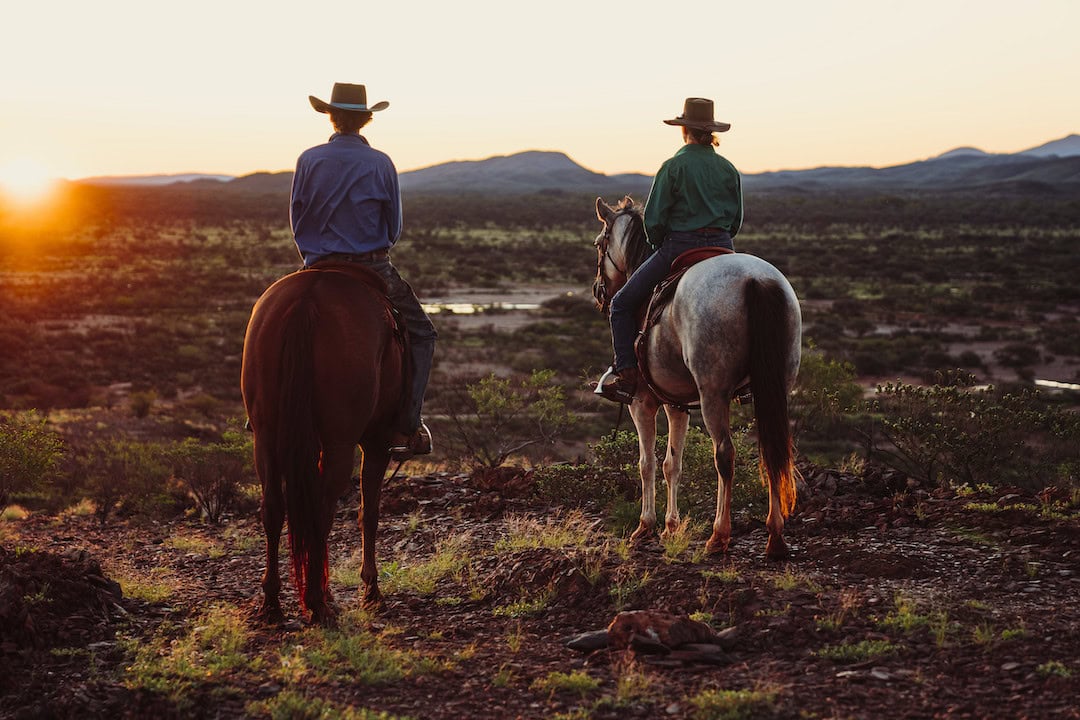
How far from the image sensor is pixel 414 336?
6211mm

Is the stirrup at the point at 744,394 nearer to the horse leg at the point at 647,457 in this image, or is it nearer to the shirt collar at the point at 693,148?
the horse leg at the point at 647,457

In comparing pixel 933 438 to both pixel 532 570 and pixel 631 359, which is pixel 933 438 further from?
pixel 532 570

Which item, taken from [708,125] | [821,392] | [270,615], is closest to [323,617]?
[270,615]

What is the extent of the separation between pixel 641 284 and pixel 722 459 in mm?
1407

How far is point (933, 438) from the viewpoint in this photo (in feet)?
32.4

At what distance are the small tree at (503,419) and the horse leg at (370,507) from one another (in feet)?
14.2

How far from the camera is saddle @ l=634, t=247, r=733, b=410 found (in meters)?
6.87

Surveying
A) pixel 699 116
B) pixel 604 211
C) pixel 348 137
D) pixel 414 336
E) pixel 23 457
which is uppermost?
pixel 699 116

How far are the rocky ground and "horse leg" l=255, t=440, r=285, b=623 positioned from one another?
120 mm

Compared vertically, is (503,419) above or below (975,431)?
below

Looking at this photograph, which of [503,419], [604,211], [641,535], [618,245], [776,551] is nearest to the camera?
[776,551]

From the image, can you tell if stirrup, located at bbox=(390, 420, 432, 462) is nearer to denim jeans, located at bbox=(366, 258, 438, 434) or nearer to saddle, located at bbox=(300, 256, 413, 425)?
denim jeans, located at bbox=(366, 258, 438, 434)

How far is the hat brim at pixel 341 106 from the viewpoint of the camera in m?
6.03

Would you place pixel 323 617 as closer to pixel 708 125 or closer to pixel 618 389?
pixel 618 389
